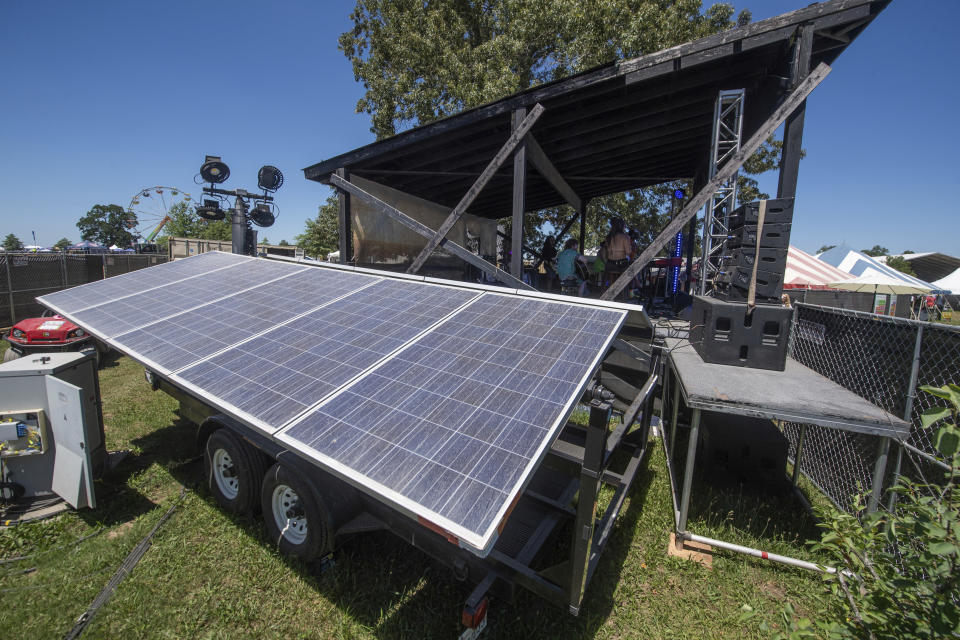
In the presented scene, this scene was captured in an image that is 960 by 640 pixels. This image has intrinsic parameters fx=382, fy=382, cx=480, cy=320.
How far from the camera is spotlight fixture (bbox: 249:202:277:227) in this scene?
808cm

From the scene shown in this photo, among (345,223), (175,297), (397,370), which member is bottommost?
(397,370)

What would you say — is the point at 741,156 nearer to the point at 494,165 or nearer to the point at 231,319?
the point at 494,165

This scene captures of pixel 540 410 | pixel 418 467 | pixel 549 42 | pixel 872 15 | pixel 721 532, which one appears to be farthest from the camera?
pixel 549 42

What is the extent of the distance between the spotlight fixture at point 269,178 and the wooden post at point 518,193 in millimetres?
5186

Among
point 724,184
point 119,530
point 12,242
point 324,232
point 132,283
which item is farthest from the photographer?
point 12,242

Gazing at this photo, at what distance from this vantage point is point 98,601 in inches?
112

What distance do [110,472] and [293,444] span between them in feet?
13.7

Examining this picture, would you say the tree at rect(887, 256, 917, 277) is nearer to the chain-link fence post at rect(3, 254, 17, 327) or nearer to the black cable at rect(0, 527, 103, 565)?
the black cable at rect(0, 527, 103, 565)

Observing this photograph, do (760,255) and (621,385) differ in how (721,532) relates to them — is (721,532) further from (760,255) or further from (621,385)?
(760,255)

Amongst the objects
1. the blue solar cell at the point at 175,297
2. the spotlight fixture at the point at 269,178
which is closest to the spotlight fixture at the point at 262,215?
the spotlight fixture at the point at 269,178

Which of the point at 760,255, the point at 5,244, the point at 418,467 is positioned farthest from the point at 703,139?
the point at 5,244

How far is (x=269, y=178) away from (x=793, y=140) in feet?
30.3

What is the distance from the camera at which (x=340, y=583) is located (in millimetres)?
3096

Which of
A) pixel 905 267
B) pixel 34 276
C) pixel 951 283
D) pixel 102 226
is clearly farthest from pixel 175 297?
pixel 102 226
